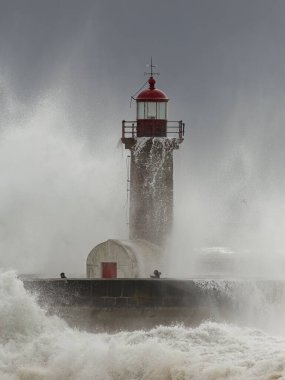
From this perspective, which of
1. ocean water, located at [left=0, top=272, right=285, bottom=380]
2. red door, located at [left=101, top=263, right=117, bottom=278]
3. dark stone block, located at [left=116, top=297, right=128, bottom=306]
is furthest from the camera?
red door, located at [left=101, top=263, right=117, bottom=278]

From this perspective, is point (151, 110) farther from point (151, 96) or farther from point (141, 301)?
point (141, 301)

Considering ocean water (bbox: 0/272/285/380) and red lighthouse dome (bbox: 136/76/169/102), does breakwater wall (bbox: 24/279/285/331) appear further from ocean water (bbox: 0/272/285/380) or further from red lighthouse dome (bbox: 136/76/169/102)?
Result: red lighthouse dome (bbox: 136/76/169/102)

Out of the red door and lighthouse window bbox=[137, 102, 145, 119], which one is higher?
lighthouse window bbox=[137, 102, 145, 119]

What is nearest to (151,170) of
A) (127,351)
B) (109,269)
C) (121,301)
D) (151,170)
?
(151,170)

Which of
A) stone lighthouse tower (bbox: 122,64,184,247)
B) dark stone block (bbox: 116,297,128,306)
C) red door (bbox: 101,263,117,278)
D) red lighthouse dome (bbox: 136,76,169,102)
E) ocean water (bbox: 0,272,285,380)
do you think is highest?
red lighthouse dome (bbox: 136,76,169,102)

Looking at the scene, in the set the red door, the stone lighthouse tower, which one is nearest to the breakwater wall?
the red door

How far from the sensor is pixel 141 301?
67.8ft

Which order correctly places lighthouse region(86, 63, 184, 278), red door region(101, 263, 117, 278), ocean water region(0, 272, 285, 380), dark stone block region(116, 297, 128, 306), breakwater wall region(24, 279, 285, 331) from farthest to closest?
lighthouse region(86, 63, 184, 278) → red door region(101, 263, 117, 278) → dark stone block region(116, 297, 128, 306) → breakwater wall region(24, 279, 285, 331) → ocean water region(0, 272, 285, 380)

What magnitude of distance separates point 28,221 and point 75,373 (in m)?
11.1

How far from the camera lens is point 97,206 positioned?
95.7 feet

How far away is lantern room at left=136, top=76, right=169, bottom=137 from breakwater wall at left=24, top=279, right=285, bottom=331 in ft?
21.1

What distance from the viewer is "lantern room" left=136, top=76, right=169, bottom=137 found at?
2650cm

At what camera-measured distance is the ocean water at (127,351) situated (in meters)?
17.4

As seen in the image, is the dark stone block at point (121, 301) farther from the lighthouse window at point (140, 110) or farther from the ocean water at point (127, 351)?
the lighthouse window at point (140, 110)
